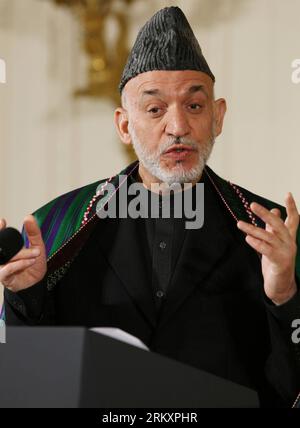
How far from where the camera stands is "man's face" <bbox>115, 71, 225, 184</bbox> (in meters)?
2.46

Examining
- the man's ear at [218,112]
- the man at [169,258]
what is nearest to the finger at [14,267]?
A: the man at [169,258]

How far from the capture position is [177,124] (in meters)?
2.43

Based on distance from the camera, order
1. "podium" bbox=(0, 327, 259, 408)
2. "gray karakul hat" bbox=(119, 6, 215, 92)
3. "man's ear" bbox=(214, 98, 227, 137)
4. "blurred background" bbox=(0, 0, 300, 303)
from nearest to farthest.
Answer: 1. "podium" bbox=(0, 327, 259, 408)
2. "gray karakul hat" bbox=(119, 6, 215, 92)
3. "man's ear" bbox=(214, 98, 227, 137)
4. "blurred background" bbox=(0, 0, 300, 303)

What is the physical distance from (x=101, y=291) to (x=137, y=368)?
3.21 feet

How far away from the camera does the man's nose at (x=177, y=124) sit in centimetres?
243

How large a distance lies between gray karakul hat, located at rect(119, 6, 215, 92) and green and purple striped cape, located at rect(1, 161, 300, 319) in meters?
0.30

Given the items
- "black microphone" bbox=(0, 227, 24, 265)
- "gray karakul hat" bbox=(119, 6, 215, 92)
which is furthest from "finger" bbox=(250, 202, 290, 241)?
"gray karakul hat" bbox=(119, 6, 215, 92)

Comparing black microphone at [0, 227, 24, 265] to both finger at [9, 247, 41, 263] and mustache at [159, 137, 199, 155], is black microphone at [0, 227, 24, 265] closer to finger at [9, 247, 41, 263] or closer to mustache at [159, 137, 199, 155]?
finger at [9, 247, 41, 263]

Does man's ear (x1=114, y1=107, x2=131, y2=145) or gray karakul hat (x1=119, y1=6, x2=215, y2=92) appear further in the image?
man's ear (x1=114, y1=107, x2=131, y2=145)

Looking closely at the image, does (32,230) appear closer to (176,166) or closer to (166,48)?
(176,166)

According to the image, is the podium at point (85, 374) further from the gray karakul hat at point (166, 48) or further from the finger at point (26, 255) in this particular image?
the gray karakul hat at point (166, 48)

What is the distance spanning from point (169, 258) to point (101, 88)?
1.67m

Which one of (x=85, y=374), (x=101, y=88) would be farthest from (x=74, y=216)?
(x=101, y=88)

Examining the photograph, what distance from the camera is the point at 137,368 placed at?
1510 millimetres
